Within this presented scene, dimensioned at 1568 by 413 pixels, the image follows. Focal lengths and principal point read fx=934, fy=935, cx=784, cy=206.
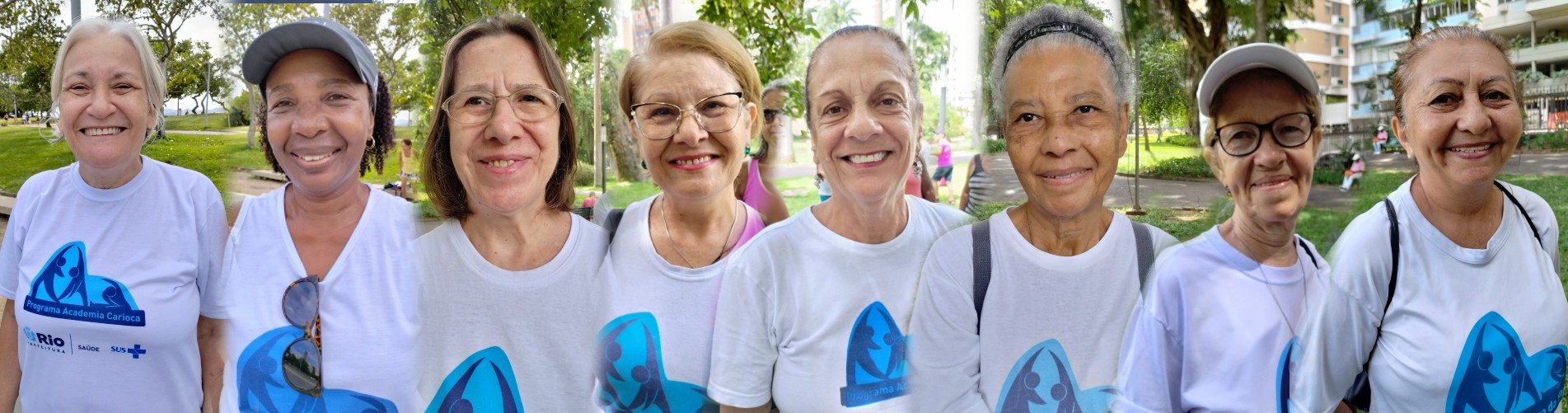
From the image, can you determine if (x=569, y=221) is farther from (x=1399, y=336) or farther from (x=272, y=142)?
(x=1399, y=336)

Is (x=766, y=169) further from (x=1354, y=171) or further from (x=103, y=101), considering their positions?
(x=103, y=101)

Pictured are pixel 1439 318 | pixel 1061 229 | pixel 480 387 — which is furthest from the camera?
pixel 1439 318

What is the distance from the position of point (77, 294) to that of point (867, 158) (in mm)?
2541

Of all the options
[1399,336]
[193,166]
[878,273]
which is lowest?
[1399,336]

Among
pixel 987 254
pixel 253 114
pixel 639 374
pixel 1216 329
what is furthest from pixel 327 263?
pixel 1216 329

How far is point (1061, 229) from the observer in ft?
8.73

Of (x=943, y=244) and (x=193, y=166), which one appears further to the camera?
(x=193, y=166)

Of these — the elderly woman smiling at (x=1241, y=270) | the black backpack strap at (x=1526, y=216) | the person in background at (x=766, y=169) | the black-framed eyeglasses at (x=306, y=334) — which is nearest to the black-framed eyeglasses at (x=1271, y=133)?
the elderly woman smiling at (x=1241, y=270)

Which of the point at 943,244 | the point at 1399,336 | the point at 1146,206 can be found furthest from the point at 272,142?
the point at 1399,336

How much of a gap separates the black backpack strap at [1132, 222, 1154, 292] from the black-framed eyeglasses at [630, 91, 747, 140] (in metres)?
1.24

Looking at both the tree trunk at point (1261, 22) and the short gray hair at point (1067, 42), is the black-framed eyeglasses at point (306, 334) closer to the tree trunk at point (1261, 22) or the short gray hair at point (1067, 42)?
the short gray hair at point (1067, 42)

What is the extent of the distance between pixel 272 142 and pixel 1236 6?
2920 mm

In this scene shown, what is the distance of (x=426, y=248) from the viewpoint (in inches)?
110

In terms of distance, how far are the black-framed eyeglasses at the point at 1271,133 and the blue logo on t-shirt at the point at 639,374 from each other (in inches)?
66.7
